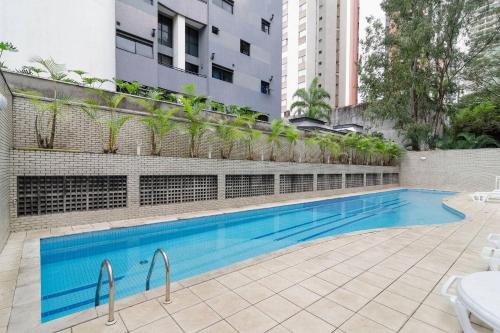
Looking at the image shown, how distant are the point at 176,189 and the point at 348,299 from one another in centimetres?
631

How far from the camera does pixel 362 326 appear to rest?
225 cm

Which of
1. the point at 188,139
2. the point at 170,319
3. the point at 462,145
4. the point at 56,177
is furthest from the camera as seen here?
the point at 462,145

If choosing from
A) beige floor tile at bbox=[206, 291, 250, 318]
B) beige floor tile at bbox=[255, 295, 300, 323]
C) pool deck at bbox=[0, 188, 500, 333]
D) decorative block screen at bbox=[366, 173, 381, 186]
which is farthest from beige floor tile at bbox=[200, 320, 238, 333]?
decorative block screen at bbox=[366, 173, 381, 186]

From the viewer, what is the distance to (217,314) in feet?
7.81

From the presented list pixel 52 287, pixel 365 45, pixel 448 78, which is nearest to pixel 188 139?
pixel 52 287

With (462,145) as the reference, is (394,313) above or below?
below

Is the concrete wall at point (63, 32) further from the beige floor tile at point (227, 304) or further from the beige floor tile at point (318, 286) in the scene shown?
the beige floor tile at point (318, 286)

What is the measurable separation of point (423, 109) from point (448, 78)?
2.68 metres

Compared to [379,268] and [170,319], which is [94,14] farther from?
[379,268]

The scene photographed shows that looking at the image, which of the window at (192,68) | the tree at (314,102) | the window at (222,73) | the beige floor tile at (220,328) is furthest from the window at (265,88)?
the beige floor tile at (220,328)

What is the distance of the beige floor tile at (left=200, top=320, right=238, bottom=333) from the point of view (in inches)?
84.4

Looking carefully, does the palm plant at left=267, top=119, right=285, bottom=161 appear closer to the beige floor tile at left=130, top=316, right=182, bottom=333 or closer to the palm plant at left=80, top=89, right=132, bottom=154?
the palm plant at left=80, top=89, right=132, bottom=154

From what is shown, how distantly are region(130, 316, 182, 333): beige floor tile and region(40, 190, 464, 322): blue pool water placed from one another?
4.70 feet

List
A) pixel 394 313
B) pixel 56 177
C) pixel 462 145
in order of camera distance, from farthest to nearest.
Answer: pixel 462 145 → pixel 56 177 → pixel 394 313
